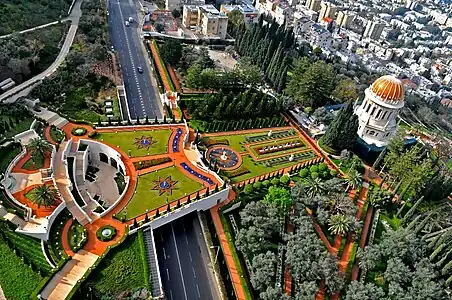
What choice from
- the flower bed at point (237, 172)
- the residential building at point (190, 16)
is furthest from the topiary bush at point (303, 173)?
the residential building at point (190, 16)

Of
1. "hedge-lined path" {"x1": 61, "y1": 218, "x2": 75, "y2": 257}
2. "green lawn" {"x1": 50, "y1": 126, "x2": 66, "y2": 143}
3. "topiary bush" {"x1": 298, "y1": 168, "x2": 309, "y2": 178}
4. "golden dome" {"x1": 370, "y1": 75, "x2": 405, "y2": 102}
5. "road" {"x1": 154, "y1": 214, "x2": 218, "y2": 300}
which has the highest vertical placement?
"golden dome" {"x1": 370, "y1": 75, "x2": 405, "y2": 102}

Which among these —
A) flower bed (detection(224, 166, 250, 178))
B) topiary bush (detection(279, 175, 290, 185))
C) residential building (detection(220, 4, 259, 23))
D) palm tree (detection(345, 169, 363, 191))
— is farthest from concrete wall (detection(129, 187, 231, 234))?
residential building (detection(220, 4, 259, 23))

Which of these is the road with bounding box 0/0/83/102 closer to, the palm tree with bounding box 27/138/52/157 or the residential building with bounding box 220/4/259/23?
the palm tree with bounding box 27/138/52/157

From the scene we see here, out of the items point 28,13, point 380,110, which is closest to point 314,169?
point 380,110

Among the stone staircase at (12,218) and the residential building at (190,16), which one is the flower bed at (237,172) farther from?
the residential building at (190,16)

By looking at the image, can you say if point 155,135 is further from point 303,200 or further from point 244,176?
point 303,200

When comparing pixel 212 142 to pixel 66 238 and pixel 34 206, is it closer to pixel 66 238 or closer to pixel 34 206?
pixel 66 238
